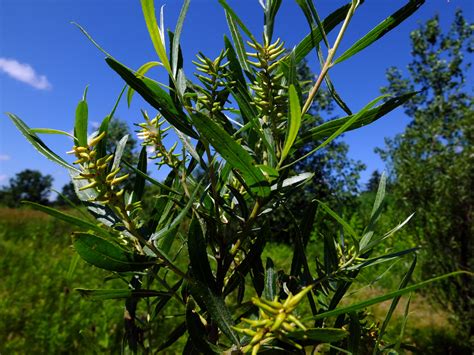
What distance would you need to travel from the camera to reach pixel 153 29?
0.37 metres

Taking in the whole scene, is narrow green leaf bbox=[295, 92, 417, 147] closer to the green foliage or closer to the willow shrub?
the willow shrub

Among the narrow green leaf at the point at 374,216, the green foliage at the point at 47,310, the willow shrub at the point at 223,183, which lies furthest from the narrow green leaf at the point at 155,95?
the green foliage at the point at 47,310

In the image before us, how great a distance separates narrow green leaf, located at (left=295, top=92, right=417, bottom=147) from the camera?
401 millimetres

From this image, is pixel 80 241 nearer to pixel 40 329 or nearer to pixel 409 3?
pixel 409 3

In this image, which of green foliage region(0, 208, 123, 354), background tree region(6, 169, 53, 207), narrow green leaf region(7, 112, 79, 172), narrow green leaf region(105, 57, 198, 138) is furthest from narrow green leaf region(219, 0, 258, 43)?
background tree region(6, 169, 53, 207)

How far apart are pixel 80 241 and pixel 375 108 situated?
329mm

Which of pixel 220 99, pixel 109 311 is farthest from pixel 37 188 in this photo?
pixel 220 99

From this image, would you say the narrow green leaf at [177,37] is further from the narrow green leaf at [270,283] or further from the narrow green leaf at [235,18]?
the narrow green leaf at [270,283]

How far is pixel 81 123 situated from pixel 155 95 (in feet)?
0.27

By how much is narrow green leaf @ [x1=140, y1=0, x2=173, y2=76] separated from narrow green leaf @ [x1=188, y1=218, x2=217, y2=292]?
0.17 meters

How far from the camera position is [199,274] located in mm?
381

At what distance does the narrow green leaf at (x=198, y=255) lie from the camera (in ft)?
1.19

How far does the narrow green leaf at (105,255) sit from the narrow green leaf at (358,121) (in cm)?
22

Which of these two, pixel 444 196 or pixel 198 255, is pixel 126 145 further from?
pixel 444 196
